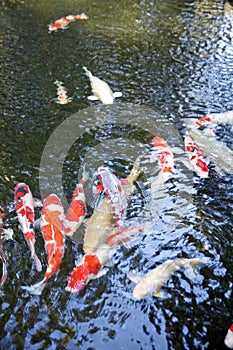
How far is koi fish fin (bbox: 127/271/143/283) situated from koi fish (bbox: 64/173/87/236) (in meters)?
0.73

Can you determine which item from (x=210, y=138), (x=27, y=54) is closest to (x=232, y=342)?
(x=210, y=138)

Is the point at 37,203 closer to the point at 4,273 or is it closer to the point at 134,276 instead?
the point at 4,273

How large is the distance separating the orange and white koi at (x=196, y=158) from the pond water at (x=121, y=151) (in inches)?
4.1

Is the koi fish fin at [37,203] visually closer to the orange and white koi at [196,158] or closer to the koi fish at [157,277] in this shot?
the koi fish at [157,277]

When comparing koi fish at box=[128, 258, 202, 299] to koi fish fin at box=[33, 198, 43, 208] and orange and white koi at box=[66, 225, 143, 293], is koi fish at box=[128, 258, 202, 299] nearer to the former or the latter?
orange and white koi at box=[66, 225, 143, 293]

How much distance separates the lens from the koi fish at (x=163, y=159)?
472cm

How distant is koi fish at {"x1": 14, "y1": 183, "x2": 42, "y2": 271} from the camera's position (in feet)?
12.6

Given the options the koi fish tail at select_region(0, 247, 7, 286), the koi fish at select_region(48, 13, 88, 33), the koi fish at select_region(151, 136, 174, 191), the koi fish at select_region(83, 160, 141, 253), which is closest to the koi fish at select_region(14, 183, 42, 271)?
the koi fish tail at select_region(0, 247, 7, 286)

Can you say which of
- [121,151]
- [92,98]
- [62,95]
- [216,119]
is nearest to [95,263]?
[121,151]

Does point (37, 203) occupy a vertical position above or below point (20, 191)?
below

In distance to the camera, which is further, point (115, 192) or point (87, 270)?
point (115, 192)

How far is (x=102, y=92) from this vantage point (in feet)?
20.1

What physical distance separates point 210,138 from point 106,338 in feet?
10.1

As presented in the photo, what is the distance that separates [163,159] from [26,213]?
1848mm
